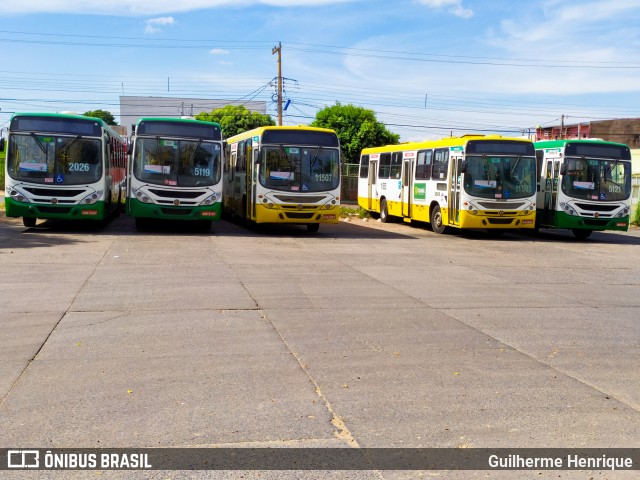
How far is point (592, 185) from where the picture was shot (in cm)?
2338

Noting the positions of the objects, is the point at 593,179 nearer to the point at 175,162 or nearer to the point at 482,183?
the point at 482,183

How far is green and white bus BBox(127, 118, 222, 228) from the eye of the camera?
2122 centimetres

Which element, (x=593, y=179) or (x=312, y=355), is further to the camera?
(x=593, y=179)

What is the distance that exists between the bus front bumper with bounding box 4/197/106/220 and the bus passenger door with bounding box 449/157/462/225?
10.3m

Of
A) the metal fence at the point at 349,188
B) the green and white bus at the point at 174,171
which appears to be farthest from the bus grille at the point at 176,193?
the metal fence at the point at 349,188

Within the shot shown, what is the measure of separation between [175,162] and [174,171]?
0.83 ft

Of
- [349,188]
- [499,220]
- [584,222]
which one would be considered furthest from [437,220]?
[349,188]

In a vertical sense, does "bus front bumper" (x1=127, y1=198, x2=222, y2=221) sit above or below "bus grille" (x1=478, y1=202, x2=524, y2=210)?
below

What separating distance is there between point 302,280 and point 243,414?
24.4 ft

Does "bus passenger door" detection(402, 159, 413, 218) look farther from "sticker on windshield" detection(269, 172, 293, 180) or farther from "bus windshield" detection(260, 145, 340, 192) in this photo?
"sticker on windshield" detection(269, 172, 293, 180)

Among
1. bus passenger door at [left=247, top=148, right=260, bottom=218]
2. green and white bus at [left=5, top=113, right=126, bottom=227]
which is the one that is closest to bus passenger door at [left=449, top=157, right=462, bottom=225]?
bus passenger door at [left=247, top=148, right=260, bottom=218]

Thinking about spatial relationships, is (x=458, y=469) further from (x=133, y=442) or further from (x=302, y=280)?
(x=302, y=280)

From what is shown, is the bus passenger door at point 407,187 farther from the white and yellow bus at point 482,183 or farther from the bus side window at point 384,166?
the white and yellow bus at point 482,183

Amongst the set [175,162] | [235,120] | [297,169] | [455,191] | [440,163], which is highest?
[235,120]
